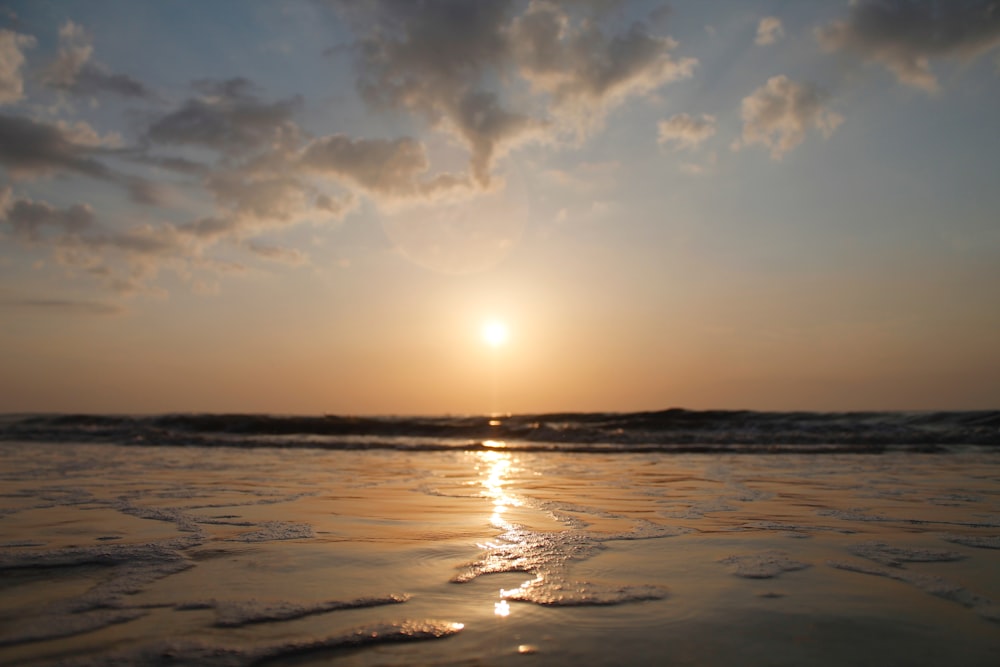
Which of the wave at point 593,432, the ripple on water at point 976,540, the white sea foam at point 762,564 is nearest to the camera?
the white sea foam at point 762,564

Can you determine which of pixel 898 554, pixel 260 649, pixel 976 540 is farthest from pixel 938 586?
pixel 260 649

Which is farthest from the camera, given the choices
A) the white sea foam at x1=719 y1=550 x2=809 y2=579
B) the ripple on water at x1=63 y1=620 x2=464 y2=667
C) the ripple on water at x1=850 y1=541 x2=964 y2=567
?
the ripple on water at x1=850 y1=541 x2=964 y2=567

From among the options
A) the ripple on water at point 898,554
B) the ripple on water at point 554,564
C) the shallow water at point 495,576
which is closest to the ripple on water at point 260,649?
the shallow water at point 495,576

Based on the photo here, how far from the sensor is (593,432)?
1852cm

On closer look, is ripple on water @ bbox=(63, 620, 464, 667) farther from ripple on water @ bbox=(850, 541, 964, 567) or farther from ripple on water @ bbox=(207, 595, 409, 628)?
ripple on water @ bbox=(850, 541, 964, 567)

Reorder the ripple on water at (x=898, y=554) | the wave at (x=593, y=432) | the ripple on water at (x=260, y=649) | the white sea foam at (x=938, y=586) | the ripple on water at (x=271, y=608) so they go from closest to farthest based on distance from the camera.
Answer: the ripple on water at (x=260, y=649)
the ripple on water at (x=271, y=608)
the white sea foam at (x=938, y=586)
the ripple on water at (x=898, y=554)
the wave at (x=593, y=432)

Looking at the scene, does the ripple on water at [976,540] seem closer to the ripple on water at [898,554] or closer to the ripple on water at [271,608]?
the ripple on water at [898,554]

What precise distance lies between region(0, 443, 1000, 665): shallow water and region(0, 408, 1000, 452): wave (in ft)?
29.8

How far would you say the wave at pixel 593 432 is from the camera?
49.8 ft

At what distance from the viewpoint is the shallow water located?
83.6 inches

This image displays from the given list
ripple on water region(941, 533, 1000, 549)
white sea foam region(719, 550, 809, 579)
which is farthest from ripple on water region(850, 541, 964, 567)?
white sea foam region(719, 550, 809, 579)

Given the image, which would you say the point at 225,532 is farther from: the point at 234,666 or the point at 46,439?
the point at 46,439

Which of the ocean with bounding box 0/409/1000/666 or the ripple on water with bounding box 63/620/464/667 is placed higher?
the ripple on water with bounding box 63/620/464/667

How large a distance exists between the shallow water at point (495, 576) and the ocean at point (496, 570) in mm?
16
